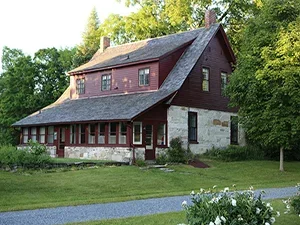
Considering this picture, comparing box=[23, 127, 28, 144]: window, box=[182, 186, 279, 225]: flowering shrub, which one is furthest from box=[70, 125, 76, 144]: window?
box=[182, 186, 279, 225]: flowering shrub

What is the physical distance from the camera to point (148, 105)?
76.0 ft

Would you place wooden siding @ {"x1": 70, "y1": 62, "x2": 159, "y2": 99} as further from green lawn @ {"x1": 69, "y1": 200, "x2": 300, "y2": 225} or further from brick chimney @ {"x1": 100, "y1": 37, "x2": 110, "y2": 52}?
green lawn @ {"x1": 69, "y1": 200, "x2": 300, "y2": 225}

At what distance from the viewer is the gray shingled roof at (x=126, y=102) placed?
78.6 ft

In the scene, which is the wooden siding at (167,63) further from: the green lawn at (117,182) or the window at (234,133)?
the green lawn at (117,182)

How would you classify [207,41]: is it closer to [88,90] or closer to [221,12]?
[88,90]

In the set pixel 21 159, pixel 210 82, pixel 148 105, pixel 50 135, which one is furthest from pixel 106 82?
pixel 21 159

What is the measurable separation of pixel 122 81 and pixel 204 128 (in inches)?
248

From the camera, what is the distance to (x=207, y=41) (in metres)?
27.5

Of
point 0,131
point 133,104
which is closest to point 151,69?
point 133,104

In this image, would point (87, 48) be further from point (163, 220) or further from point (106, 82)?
point (163, 220)

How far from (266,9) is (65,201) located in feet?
49.9

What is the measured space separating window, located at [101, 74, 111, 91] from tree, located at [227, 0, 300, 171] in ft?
32.2

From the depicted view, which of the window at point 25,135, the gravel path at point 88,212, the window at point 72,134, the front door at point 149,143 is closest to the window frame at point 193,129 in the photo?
the front door at point 149,143

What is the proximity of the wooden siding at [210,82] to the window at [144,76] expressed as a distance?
2634 mm
